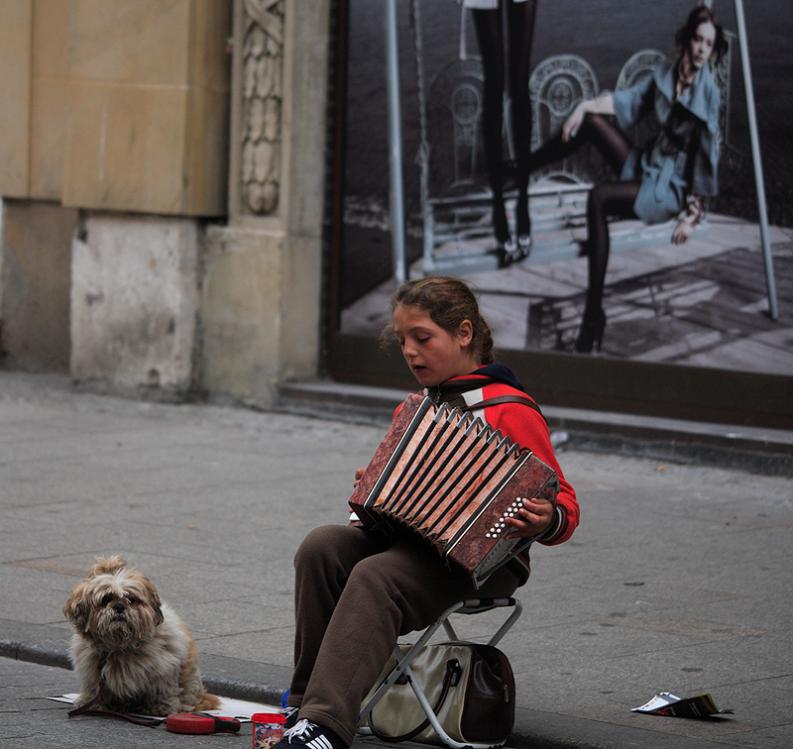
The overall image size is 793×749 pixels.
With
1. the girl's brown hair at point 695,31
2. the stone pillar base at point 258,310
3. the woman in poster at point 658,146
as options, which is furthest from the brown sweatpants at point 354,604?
the stone pillar base at point 258,310

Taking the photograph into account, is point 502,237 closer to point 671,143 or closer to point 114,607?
point 671,143

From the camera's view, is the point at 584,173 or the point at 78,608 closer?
the point at 78,608

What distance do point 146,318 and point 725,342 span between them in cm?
439

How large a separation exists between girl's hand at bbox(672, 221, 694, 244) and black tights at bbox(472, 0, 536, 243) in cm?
111

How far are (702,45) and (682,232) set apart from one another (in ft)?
3.80

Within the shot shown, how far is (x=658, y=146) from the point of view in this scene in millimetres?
11055

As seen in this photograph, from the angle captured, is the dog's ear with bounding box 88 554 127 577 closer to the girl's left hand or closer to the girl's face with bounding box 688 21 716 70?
the girl's left hand

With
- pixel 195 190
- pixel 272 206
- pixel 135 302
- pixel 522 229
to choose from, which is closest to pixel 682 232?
pixel 522 229

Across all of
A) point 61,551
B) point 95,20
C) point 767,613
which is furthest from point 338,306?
point 767,613

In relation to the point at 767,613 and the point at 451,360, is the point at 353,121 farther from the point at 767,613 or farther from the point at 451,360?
the point at 451,360

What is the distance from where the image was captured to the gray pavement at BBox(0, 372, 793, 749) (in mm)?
5684

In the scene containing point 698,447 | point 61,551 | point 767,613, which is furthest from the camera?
point 698,447

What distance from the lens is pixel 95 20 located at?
12906mm

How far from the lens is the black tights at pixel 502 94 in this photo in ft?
38.2
